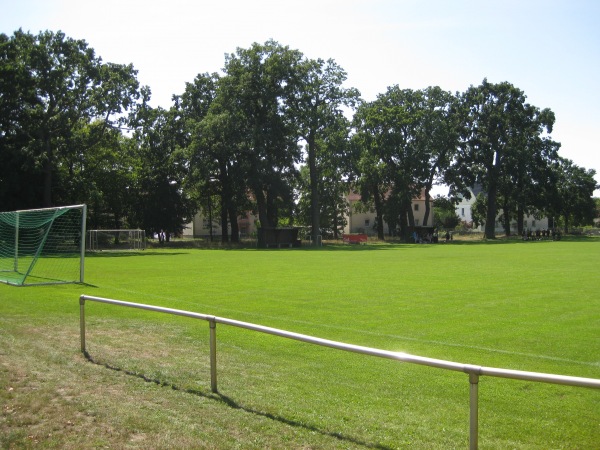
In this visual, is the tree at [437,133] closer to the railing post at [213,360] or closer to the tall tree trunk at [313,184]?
the tall tree trunk at [313,184]

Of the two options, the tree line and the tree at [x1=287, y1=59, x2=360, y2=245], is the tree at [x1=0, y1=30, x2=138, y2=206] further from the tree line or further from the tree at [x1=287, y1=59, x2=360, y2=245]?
the tree at [x1=287, y1=59, x2=360, y2=245]

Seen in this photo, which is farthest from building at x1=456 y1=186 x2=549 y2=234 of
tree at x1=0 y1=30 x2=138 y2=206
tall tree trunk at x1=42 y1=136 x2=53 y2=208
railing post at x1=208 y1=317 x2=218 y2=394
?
railing post at x1=208 y1=317 x2=218 y2=394

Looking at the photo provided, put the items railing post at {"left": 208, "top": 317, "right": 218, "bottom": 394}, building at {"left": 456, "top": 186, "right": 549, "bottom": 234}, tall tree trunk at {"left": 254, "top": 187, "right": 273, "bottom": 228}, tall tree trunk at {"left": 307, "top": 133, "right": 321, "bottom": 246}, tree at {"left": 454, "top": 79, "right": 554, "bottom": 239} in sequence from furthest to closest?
building at {"left": 456, "top": 186, "right": 549, "bottom": 234} < tree at {"left": 454, "top": 79, "right": 554, "bottom": 239} < tall tree trunk at {"left": 307, "top": 133, "right": 321, "bottom": 246} < tall tree trunk at {"left": 254, "top": 187, "right": 273, "bottom": 228} < railing post at {"left": 208, "top": 317, "right": 218, "bottom": 394}

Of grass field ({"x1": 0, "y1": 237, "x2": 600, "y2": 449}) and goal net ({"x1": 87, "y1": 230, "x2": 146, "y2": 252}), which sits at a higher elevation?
goal net ({"x1": 87, "y1": 230, "x2": 146, "y2": 252})

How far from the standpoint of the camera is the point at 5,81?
4597 centimetres

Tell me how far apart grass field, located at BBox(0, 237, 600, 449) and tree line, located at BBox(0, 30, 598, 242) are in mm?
37787

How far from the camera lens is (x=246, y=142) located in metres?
57.7

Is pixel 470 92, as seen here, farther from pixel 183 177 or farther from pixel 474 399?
pixel 474 399

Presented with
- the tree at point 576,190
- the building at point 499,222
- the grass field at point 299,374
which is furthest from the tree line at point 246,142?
the grass field at point 299,374

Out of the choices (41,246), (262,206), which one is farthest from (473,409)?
(262,206)

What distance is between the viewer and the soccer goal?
70.3 feet

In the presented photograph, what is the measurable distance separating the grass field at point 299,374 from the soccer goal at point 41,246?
5.68 m

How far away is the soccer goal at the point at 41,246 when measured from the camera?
21439 mm

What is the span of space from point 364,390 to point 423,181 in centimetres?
6914
